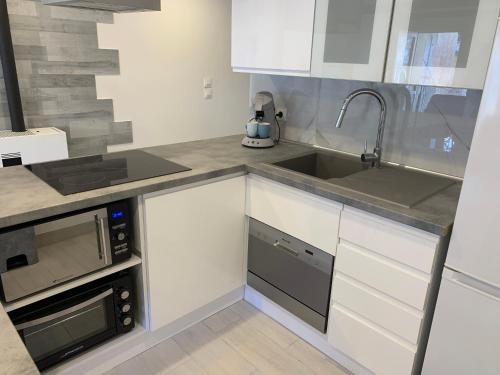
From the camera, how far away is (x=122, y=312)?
1768 millimetres

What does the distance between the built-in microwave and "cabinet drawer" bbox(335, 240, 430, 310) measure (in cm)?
95

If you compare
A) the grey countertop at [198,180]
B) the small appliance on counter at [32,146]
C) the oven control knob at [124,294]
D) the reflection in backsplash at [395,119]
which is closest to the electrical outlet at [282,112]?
the reflection in backsplash at [395,119]

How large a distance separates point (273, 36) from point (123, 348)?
1.70m

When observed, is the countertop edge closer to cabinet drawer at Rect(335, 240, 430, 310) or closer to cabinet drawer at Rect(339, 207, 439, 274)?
cabinet drawer at Rect(339, 207, 439, 274)

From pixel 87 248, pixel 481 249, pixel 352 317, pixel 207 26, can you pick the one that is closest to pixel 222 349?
pixel 352 317

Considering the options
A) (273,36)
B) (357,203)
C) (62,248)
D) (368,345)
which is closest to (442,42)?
(357,203)

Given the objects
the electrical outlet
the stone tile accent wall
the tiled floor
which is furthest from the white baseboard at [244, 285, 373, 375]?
the stone tile accent wall

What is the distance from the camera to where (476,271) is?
1268 mm

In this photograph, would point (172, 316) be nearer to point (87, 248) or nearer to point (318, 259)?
point (87, 248)

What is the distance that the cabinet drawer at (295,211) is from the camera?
1683mm

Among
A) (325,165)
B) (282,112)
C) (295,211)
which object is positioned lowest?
(295,211)

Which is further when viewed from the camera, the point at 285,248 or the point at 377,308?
the point at 285,248

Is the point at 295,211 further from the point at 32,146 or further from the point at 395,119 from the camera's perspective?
the point at 32,146

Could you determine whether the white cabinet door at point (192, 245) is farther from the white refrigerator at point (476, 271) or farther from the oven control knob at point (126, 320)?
the white refrigerator at point (476, 271)
